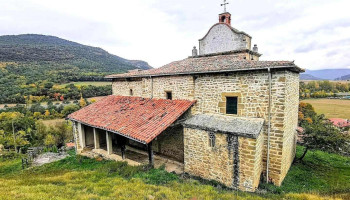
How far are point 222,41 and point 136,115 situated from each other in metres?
7.94

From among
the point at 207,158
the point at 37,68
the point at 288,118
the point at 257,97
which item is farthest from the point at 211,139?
the point at 37,68

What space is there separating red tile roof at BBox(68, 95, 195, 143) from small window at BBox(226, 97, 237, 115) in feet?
5.80

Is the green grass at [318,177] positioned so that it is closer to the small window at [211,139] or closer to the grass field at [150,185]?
the grass field at [150,185]

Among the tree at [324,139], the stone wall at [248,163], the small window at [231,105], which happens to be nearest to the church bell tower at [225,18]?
the small window at [231,105]

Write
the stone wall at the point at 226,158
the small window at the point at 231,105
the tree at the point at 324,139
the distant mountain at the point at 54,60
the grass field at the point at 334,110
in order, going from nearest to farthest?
the stone wall at the point at 226,158 → the small window at the point at 231,105 → the tree at the point at 324,139 → the grass field at the point at 334,110 → the distant mountain at the point at 54,60

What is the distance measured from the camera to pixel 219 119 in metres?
8.01

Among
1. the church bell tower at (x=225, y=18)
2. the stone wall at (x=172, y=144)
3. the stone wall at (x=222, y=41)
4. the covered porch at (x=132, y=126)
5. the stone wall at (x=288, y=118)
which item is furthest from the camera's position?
the church bell tower at (x=225, y=18)

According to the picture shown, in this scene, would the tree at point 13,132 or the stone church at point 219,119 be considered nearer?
the stone church at point 219,119

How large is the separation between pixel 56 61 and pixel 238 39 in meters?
69.8

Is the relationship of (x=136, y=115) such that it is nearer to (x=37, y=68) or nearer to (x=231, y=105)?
(x=231, y=105)

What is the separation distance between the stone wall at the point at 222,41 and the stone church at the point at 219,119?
1.46 feet

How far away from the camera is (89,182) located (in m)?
6.37

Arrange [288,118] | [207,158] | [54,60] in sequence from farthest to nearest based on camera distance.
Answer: [54,60], [288,118], [207,158]

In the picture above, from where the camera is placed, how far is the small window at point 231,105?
26.0 ft
